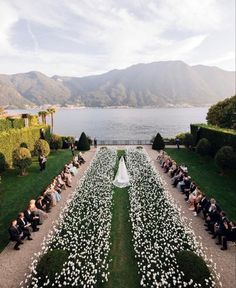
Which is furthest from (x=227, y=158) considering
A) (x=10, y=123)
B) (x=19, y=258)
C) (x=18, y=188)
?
(x=10, y=123)

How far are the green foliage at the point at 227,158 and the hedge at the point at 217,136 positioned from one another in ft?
6.85

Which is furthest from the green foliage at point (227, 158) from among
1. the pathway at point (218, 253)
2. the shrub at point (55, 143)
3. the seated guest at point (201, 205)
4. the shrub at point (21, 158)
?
the shrub at point (55, 143)

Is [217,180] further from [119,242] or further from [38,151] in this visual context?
[38,151]

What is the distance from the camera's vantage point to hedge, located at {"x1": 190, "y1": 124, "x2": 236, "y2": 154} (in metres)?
30.0

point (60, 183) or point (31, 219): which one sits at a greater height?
point (60, 183)

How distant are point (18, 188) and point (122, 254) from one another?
46.0 feet

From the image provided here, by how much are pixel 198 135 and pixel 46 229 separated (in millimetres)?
30835

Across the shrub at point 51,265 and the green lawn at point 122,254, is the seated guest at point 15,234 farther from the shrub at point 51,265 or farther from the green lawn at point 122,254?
the green lawn at point 122,254

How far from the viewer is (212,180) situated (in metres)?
26.2

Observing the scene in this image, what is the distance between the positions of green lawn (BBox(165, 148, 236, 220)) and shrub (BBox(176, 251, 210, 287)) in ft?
24.6

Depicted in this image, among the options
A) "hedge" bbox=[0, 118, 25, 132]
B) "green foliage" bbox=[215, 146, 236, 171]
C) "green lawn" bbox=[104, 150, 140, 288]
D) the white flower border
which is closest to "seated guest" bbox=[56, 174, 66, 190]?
the white flower border

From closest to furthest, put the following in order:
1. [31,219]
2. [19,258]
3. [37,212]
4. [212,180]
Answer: [19,258] → [31,219] → [37,212] → [212,180]

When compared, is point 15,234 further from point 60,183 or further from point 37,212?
point 60,183

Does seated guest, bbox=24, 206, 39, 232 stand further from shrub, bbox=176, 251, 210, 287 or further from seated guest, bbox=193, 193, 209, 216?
seated guest, bbox=193, 193, 209, 216
